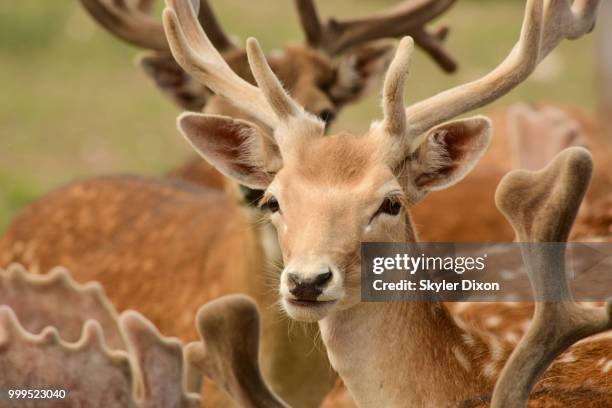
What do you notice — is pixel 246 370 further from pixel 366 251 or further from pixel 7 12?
pixel 7 12

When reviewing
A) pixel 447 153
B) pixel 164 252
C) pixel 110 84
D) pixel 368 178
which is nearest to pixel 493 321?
pixel 447 153

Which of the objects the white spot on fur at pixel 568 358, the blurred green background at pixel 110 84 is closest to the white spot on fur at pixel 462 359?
the white spot on fur at pixel 568 358

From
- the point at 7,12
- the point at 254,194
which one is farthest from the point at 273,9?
the point at 254,194

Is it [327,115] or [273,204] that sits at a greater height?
[327,115]

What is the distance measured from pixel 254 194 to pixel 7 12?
25.1 ft

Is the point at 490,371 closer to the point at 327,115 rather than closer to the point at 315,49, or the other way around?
the point at 327,115

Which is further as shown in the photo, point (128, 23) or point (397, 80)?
point (128, 23)

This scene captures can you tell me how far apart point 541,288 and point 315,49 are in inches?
73.6

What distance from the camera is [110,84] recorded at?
376 inches

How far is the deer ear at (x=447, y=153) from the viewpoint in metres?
2.48

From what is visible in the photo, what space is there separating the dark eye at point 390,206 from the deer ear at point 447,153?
0.34 ft

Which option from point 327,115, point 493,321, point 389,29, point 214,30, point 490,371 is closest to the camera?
point 490,371

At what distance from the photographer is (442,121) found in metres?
2.48

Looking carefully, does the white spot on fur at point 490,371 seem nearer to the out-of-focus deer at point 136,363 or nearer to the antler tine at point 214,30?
the out-of-focus deer at point 136,363
